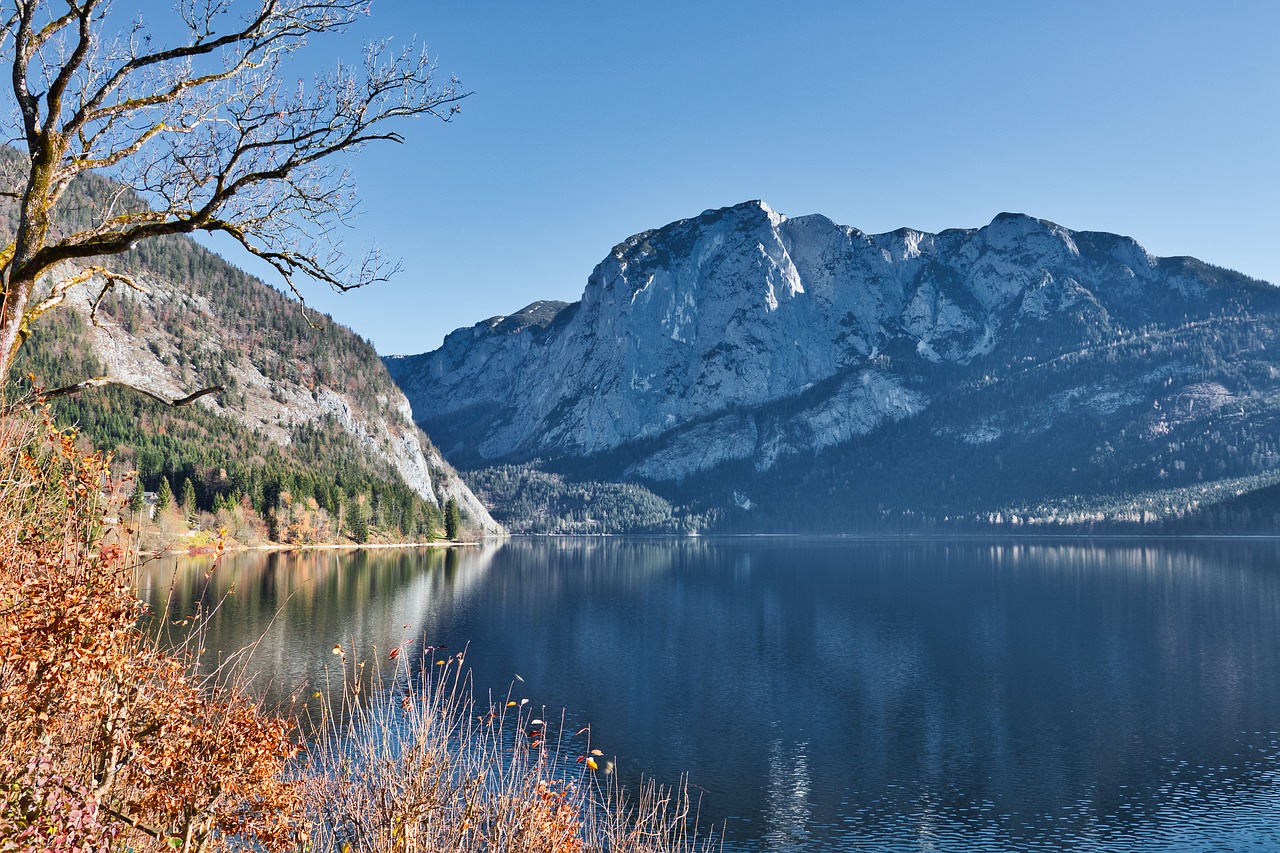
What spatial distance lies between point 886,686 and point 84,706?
162 feet

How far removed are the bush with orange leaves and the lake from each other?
8459 millimetres

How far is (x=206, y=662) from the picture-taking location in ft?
154

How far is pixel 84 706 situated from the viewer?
32.6ft

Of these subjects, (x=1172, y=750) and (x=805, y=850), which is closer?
(x=805, y=850)

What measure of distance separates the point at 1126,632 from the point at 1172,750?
119 ft

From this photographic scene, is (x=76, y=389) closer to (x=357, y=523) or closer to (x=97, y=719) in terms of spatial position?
(x=97, y=719)

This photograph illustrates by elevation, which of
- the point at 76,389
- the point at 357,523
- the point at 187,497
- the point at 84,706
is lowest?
the point at 357,523

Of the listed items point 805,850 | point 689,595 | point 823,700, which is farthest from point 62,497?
point 689,595

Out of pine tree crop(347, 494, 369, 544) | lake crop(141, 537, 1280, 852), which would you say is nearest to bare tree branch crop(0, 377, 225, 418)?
lake crop(141, 537, 1280, 852)

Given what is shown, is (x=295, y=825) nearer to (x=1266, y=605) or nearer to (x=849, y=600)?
(x=849, y=600)

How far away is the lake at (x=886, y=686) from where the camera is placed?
32.4 metres

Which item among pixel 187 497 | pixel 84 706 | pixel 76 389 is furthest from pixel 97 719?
pixel 187 497

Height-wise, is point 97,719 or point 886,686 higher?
point 97,719

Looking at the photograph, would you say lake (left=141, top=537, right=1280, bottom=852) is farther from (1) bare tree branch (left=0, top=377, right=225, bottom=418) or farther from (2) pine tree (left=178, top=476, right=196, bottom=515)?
(2) pine tree (left=178, top=476, right=196, bottom=515)
